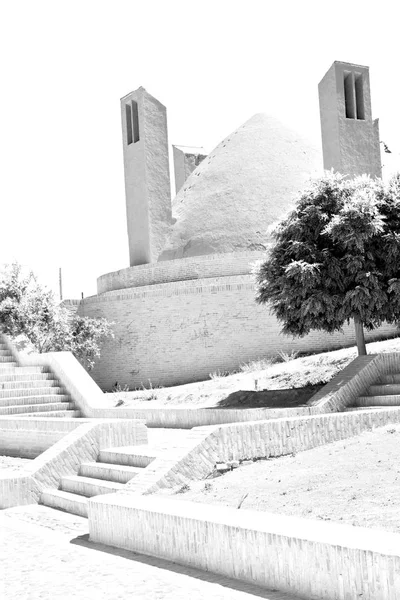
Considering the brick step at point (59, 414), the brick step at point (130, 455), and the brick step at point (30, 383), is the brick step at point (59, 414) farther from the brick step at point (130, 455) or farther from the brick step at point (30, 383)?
the brick step at point (130, 455)

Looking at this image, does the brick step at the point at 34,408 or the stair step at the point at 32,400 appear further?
the stair step at the point at 32,400

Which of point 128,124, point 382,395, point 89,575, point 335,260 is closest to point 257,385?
point 335,260

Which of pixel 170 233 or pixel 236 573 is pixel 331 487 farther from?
pixel 170 233

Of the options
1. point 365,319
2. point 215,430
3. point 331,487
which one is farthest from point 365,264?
point 331,487

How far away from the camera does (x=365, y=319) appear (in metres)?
14.7

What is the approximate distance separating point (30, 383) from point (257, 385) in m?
5.14

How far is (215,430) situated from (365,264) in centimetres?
659

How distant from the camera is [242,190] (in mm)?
27906

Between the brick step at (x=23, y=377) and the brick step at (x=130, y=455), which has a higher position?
the brick step at (x=23, y=377)

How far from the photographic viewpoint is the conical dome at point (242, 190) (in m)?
27.0

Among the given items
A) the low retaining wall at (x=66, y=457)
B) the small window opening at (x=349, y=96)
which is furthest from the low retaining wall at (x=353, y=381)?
the small window opening at (x=349, y=96)

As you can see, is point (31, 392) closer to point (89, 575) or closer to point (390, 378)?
point (390, 378)

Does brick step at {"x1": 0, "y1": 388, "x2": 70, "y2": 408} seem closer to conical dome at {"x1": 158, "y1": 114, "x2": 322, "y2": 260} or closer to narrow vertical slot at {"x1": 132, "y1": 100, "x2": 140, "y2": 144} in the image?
conical dome at {"x1": 158, "y1": 114, "x2": 322, "y2": 260}

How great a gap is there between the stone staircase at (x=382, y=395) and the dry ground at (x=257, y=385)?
1.34 meters
